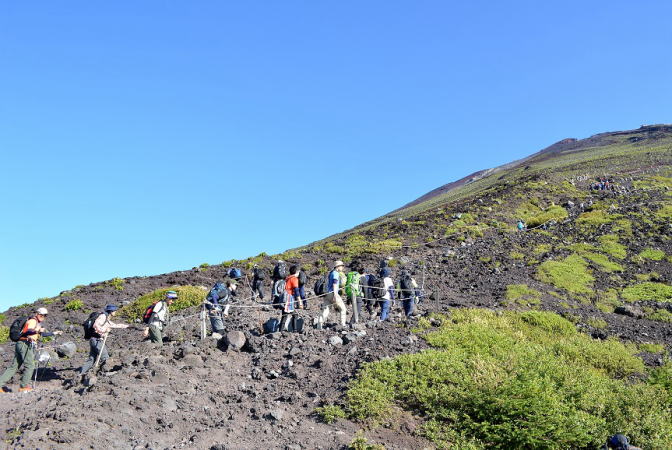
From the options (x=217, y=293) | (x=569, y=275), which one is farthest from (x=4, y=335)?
(x=569, y=275)

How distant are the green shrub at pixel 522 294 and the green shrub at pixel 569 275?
1.83 m

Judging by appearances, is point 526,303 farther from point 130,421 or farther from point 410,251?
point 130,421

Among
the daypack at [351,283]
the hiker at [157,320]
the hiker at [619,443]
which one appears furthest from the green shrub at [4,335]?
the hiker at [619,443]

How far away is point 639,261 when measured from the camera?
938 inches

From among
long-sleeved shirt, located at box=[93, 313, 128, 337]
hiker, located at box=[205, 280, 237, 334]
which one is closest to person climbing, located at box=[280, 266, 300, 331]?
hiker, located at box=[205, 280, 237, 334]

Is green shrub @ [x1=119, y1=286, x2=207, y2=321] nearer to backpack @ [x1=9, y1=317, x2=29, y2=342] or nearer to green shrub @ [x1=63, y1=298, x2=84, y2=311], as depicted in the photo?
green shrub @ [x1=63, y1=298, x2=84, y2=311]

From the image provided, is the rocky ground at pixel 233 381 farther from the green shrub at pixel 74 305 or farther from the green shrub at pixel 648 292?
the green shrub at pixel 648 292

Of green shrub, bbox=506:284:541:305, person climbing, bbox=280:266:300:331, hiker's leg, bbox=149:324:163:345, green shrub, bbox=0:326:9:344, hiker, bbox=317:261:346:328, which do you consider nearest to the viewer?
hiker's leg, bbox=149:324:163:345

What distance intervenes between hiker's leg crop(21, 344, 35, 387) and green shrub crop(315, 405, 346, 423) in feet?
22.1

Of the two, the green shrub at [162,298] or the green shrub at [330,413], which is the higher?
the green shrub at [162,298]

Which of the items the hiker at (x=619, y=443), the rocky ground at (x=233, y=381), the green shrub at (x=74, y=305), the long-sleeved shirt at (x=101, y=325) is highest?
the green shrub at (x=74, y=305)

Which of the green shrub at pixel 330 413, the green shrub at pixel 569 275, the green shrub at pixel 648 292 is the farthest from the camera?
the green shrub at pixel 569 275

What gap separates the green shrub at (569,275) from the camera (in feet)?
66.0

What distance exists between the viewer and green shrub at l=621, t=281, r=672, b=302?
19.2 metres
